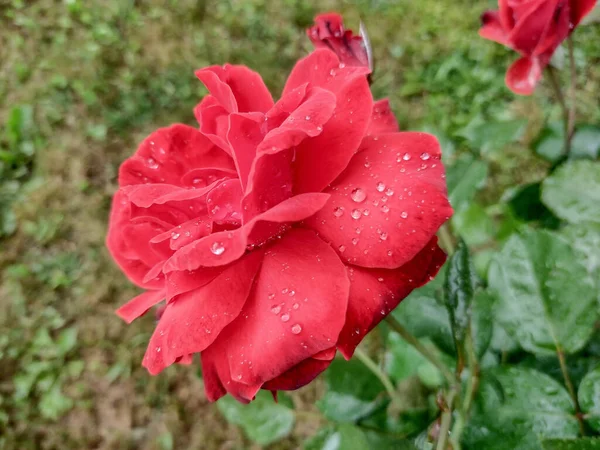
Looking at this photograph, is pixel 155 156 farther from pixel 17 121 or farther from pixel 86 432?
pixel 17 121

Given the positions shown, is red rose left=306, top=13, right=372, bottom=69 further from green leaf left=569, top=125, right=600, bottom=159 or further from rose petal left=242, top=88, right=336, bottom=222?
green leaf left=569, top=125, right=600, bottom=159

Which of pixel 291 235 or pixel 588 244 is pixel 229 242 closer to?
pixel 291 235

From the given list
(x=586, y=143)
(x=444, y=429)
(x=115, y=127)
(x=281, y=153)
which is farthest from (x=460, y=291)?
(x=115, y=127)

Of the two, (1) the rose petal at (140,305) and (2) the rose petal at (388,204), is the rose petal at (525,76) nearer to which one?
(2) the rose petal at (388,204)

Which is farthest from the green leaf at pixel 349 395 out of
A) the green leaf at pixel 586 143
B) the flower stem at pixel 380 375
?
the green leaf at pixel 586 143

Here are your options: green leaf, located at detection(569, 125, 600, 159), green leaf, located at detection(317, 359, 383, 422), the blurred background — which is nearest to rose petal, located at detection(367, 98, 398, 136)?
green leaf, located at detection(317, 359, 383, 422)

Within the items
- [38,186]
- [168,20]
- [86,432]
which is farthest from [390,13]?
[86,432]
